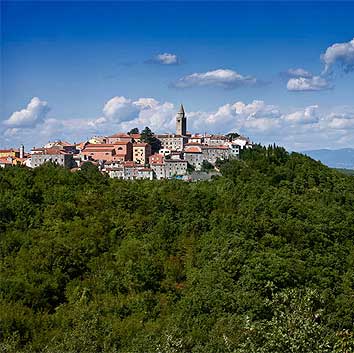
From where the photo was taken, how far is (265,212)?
22.8 meters

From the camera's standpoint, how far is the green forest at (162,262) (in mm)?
11930

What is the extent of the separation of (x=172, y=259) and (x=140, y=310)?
393 cm

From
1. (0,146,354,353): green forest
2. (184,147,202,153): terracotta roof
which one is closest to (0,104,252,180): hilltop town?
(184,147,202,153): terracotta roof

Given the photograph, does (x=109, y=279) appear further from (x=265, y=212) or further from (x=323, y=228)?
(x=323, y=228)

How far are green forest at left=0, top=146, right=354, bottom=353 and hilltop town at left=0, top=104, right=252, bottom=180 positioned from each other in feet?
49.4

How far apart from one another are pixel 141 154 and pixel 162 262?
1115 inches

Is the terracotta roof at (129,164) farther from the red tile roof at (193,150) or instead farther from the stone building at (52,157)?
the red tile roof at (193,150)

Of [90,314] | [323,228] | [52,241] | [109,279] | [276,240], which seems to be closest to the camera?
[90,314]

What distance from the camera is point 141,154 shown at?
152ft

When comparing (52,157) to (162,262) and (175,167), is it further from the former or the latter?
(162,262)

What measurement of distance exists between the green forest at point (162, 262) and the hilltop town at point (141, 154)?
1505 cm

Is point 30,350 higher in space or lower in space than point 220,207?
lower

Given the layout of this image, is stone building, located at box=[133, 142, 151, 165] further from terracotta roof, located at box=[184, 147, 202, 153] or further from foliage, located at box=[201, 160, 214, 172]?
foliage, located at box=[201, 160, 214, 172]

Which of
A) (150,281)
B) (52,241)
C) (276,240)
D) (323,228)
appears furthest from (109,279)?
(323,228)
